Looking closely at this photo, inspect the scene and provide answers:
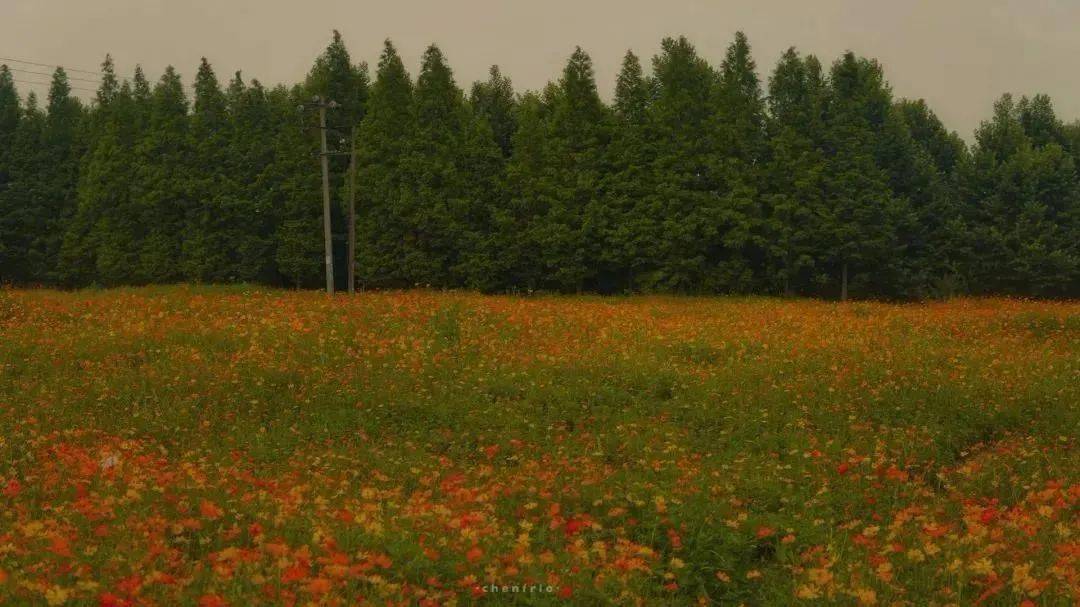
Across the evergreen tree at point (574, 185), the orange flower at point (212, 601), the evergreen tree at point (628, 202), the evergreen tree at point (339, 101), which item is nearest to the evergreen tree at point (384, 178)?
the evergreen tree at point (339, 101)

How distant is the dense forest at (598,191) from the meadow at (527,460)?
19.7m

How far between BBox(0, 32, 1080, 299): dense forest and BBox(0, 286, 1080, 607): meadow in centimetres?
1973

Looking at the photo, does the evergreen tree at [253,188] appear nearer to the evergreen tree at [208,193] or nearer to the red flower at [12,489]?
the evergreen tree at [208,193]

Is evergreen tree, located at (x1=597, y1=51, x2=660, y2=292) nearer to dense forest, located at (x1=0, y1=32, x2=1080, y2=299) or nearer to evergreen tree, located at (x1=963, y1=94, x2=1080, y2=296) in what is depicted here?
dense forest, located at (x1=0, y1=32, x2=1080, y2=299)

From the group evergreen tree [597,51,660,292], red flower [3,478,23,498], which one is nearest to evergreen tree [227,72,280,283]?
evergreen tree [597,51,660,292]

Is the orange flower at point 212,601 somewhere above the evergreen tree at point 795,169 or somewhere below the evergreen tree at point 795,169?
below

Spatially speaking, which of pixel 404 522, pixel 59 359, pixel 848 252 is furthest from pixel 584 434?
pixel 848 252

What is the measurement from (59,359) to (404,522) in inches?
440

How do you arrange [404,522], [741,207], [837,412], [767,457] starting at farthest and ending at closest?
1. [741,207]
2. [837,412]
3. [767,457]
4. [404,522]

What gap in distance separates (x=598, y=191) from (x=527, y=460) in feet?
100.0

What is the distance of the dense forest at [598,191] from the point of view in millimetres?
39281

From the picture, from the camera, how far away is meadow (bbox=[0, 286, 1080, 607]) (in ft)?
18.9

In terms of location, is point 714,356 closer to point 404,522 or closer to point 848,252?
point 404,522

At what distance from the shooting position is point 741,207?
38.4m
